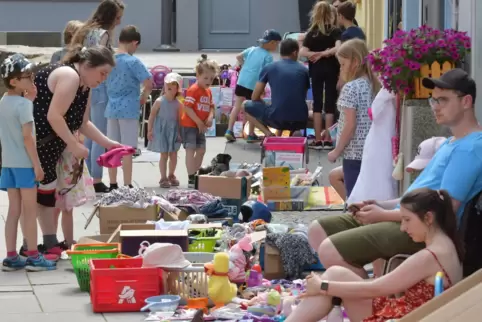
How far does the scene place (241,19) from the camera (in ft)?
111

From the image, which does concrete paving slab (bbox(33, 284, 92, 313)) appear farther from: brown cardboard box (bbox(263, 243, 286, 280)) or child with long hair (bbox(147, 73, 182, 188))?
child with long hair (bbox(147, 73, 182, 188))

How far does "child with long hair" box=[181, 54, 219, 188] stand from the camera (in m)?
13.4

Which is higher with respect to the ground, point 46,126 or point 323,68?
point 323,68

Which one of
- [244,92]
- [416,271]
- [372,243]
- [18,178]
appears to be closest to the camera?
[416,271]

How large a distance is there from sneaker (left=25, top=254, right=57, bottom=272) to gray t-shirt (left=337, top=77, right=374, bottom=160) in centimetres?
249

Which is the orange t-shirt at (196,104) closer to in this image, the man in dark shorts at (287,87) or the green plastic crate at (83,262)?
the man in dark shorts at (287,87)

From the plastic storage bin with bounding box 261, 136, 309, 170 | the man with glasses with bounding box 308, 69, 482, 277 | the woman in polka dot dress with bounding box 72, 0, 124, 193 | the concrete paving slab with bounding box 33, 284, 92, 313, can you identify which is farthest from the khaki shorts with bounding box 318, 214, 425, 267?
the plastic storage bin with bounding box 261, 136, 309, 170

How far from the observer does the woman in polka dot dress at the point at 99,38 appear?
1248 cm

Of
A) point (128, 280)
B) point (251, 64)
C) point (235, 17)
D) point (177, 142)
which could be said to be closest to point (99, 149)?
point (177, 142)

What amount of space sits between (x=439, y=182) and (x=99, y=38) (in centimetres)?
633

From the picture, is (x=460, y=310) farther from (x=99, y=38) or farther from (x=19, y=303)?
(x=99, y=38)

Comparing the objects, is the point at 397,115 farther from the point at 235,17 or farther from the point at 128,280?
the point at 235,17

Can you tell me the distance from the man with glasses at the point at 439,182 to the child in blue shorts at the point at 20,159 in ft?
8.87

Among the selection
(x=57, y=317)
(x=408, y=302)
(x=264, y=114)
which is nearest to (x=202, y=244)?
(x=57, y=317)
